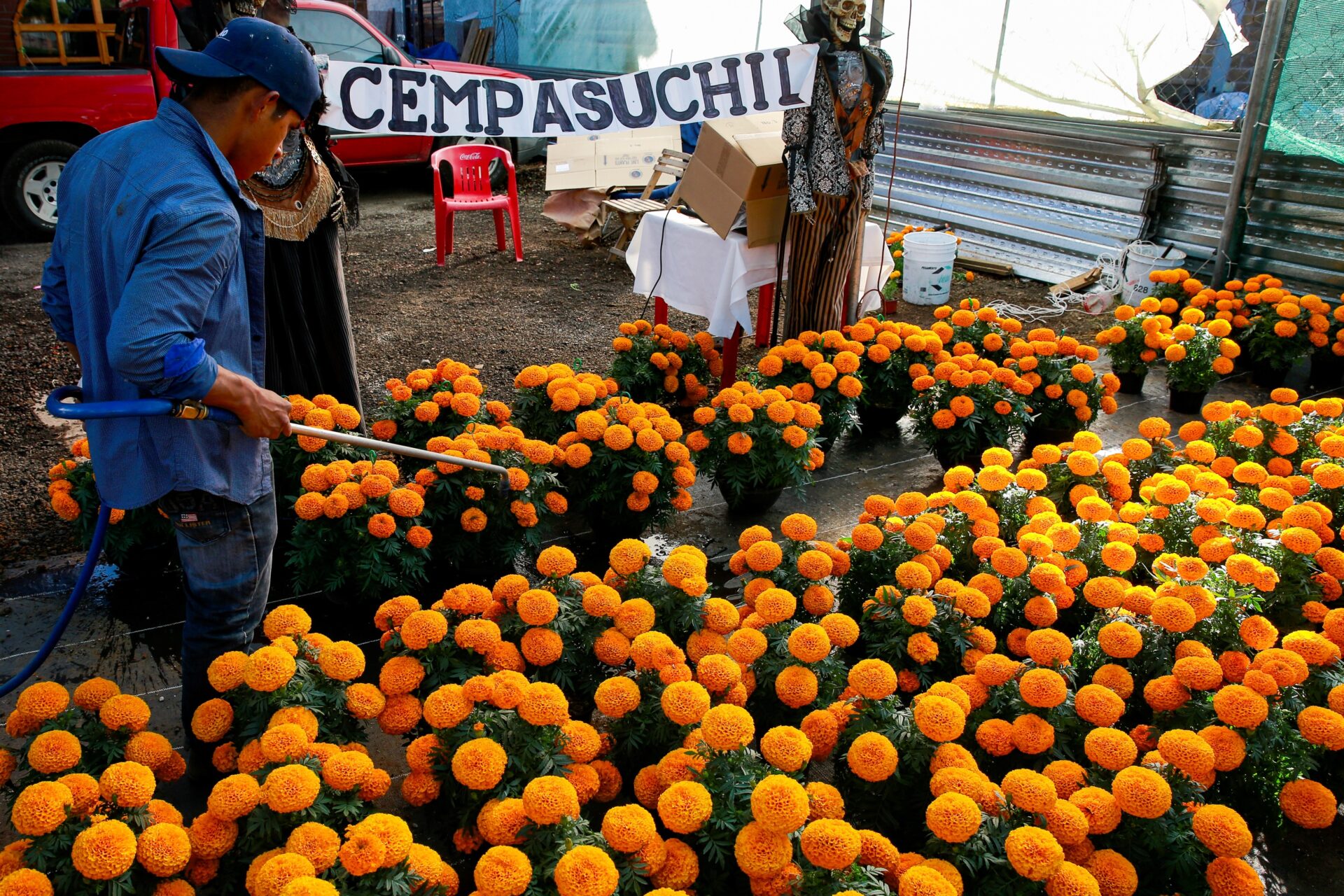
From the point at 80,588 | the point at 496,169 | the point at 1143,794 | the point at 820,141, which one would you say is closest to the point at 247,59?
the point at 80,588

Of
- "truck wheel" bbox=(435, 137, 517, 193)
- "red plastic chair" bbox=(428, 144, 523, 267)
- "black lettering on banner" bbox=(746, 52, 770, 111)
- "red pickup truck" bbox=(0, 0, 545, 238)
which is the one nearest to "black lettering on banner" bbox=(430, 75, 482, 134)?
"black lettering on banner" bbox=(746, 52, 770, 111)

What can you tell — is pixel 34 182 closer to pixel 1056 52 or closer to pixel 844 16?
pixel 844 16

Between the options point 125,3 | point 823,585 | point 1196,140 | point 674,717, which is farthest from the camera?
point 125,3

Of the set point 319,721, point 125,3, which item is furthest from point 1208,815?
point 125,3

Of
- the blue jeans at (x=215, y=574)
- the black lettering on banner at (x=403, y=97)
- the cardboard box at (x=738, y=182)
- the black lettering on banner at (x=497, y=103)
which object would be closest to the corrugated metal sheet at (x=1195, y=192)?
the cardboard box at (x=738, y=182)

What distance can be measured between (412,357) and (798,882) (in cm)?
502

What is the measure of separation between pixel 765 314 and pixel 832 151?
1.12 meters

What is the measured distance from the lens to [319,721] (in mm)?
2020

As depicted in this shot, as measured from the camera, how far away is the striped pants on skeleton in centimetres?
487

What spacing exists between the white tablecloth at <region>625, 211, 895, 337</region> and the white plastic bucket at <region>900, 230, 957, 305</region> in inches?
57.5

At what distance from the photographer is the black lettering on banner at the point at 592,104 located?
4859 millimetres

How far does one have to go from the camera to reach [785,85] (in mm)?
4621

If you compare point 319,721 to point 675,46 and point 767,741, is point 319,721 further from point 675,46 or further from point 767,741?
point 675,46

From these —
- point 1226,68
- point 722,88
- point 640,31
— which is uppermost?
point 640,31
